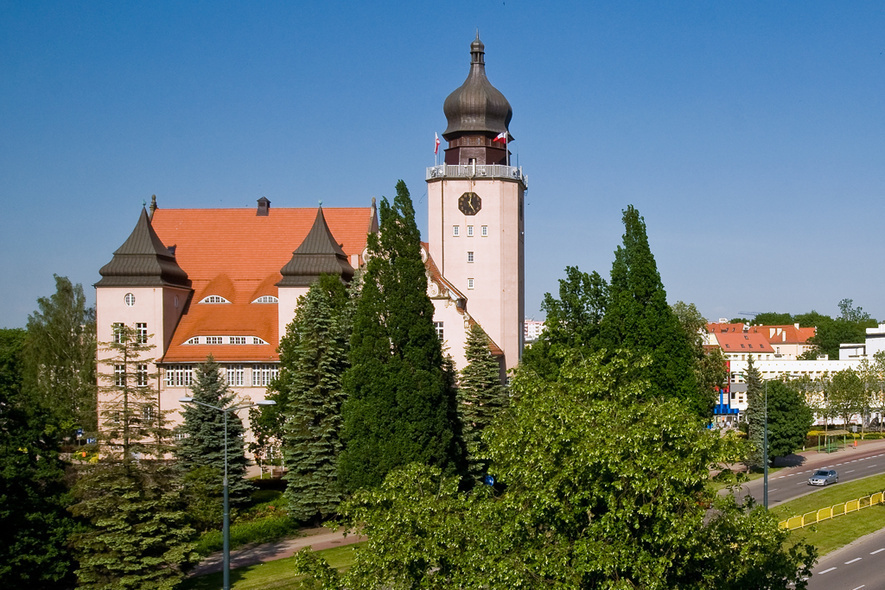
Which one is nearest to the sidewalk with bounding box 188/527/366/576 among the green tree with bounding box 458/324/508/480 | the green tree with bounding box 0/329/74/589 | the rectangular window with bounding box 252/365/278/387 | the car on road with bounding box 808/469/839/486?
the green tree with bounding box 0/329/74/589

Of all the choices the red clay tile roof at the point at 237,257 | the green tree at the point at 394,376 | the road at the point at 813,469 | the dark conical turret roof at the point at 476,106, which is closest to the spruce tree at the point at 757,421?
the road at the point at 813,469

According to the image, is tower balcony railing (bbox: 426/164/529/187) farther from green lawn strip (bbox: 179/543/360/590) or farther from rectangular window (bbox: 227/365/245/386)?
green lawn strip (bbox: 179/543/360/590)

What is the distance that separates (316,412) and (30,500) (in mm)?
13612

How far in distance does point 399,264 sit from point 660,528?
73.2 ft

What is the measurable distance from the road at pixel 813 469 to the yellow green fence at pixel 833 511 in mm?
3489

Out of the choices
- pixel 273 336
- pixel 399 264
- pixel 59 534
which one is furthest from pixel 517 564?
pixel 273 336

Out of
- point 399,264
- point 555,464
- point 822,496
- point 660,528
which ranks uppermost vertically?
point 399,264

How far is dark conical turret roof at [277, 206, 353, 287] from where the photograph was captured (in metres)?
57.0

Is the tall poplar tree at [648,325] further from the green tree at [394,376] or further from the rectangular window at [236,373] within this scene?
the rectangular window at [236,373]

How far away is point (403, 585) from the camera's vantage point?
17.7 meters

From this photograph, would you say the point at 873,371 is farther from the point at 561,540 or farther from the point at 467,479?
the point at 561,540

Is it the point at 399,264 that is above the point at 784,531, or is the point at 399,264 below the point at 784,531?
above

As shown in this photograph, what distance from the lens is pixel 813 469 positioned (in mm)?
58531

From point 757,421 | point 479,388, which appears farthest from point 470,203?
point 757,421
